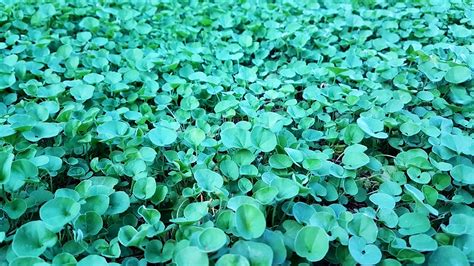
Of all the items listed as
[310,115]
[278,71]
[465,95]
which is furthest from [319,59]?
[465,95]

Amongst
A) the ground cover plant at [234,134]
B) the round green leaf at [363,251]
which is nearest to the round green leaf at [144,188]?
the ground cover plant at [234,134]

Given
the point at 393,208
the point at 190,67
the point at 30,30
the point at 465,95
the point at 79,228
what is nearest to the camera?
the point at 79,228

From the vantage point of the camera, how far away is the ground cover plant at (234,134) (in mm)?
1138

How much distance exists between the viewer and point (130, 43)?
7.35 feet

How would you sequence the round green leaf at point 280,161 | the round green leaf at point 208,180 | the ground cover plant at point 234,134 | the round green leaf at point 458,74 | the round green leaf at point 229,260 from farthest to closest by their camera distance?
the round green leaf at point 458,74
the round green leaf at point 280,161
the round green leaf at point 208,180
the ground cover plant at point 234,134
the round green leaf at point 229,260

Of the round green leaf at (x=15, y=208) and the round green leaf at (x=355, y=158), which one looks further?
the round green leaf at (x=355, y=158)

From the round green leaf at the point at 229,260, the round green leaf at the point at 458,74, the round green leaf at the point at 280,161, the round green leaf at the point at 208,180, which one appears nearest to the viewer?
the round green leaf at the point at 229,260

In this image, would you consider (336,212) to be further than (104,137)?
No

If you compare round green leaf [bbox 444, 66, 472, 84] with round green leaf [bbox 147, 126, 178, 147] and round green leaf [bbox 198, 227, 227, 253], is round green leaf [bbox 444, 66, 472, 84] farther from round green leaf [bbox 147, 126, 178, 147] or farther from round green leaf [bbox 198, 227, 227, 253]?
round green leaf [bbox 198, 227, 227, 253]

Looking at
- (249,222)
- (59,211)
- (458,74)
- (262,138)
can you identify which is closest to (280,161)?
(262,138)

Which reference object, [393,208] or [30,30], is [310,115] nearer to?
[393,208]

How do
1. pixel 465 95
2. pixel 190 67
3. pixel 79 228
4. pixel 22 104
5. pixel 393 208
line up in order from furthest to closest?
pixel 190 67 < pixel 465 95 < pixel 22 104 < pixel 393 208 < pixel 79 228

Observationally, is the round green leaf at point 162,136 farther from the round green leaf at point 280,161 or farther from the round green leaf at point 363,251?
the round green leaf at point 363,251

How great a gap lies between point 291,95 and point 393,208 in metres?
0.71
